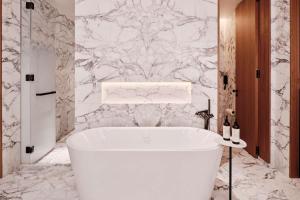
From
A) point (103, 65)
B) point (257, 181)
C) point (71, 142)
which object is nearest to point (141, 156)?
point (71, 142)

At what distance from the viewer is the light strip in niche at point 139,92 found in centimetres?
299

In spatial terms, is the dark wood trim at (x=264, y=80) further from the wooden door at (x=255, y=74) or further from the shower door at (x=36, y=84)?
the shower door at (x=36, y=84)

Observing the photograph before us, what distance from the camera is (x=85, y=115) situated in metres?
2.97

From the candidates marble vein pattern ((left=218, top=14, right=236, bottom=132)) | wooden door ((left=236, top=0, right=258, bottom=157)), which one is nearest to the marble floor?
wooden door ((left=236, top=0, right=258, bottom=157))

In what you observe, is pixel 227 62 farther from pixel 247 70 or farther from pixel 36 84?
pixel 36 84

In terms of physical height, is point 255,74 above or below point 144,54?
below

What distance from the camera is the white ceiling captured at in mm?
4512

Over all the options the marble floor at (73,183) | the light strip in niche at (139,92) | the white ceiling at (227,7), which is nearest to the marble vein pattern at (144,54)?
the light strip in niche at (139,92)

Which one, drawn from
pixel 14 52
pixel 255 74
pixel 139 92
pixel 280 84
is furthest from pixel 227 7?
pixel 14 52

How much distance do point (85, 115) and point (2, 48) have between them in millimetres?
1192

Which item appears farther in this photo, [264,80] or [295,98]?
[264,80]

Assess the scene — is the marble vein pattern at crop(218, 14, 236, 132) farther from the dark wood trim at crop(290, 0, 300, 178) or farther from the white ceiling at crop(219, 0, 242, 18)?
the dark wood trim at crop(290, 0, 300, 178)

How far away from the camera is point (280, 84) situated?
3119mm

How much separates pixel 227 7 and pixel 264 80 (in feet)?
6.11
